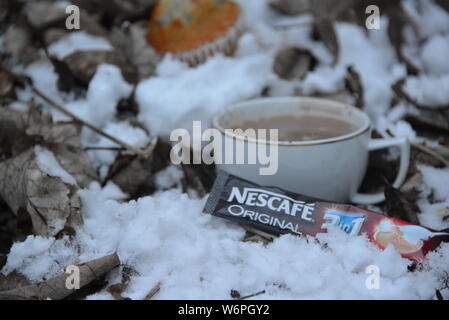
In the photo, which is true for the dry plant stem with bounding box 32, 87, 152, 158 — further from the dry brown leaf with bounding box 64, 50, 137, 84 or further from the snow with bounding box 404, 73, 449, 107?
the snow with bounding box 404, 73, 449, 107

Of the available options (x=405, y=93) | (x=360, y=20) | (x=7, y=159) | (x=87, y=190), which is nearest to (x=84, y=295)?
(x=87, y=190)

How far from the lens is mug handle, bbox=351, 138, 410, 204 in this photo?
100 cm

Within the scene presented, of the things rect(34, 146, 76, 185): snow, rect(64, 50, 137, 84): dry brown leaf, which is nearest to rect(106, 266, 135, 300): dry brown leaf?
rect(34, 146, 76, 185): snow

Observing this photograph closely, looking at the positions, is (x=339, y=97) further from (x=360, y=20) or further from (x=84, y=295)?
(x=84, y=295)

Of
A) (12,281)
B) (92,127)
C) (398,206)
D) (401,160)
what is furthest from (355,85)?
(12,281)

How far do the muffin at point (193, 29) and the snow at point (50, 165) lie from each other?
41 cm

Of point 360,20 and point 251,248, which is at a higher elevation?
point 360,20

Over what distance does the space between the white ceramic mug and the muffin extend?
0.25 metres

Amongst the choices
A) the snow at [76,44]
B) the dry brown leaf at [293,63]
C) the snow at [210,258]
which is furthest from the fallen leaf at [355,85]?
the snow at [76,44]

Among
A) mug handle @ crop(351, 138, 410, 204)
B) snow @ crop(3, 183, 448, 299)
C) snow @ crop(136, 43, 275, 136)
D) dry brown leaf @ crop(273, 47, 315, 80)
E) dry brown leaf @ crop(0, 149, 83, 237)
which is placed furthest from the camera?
dry brown leaf @ crop(273, 47, 315, 80)

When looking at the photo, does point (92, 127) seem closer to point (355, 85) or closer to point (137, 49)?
point (137, 49)

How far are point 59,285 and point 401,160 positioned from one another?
0.67m

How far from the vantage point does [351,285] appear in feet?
2.41
